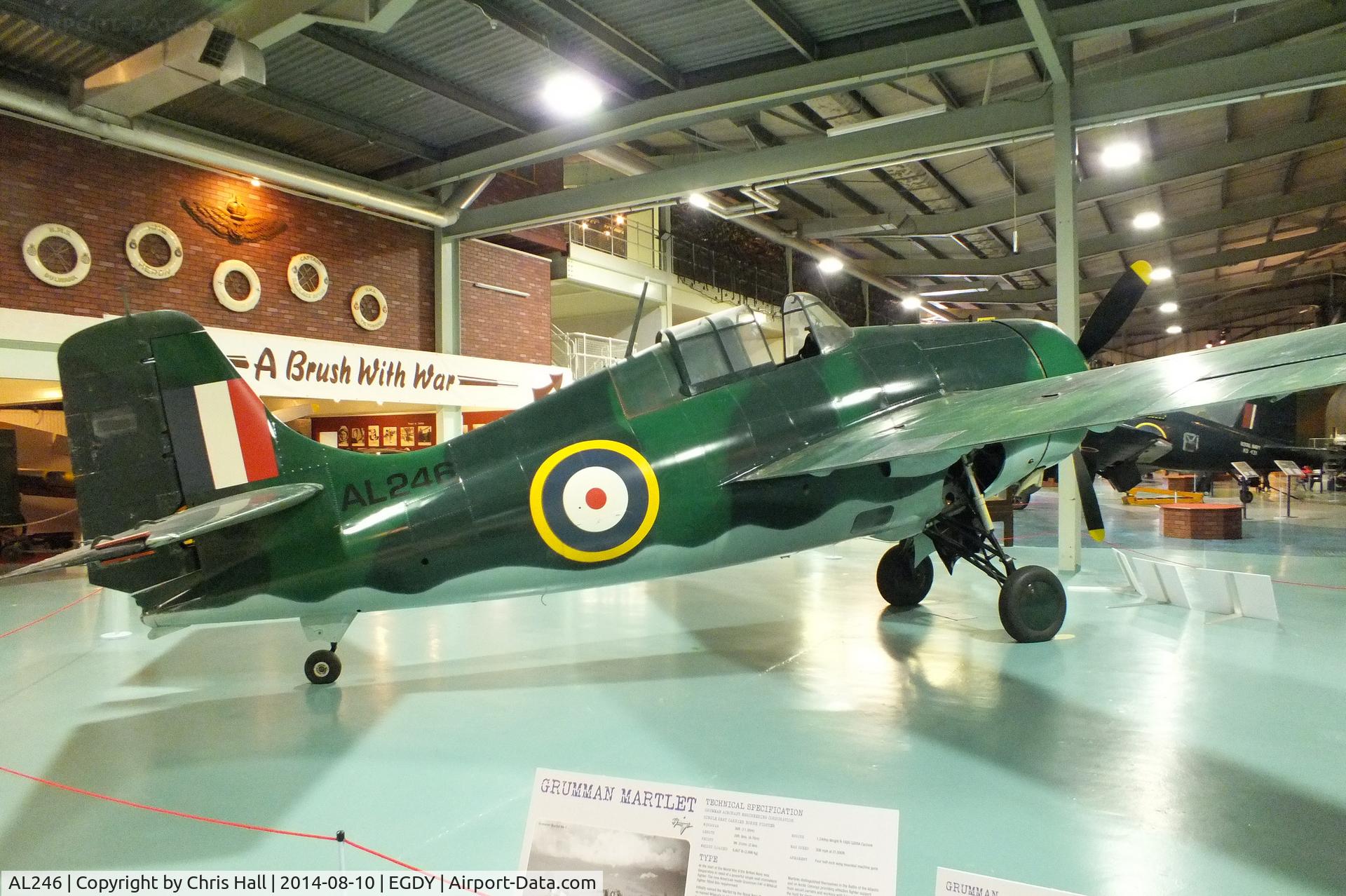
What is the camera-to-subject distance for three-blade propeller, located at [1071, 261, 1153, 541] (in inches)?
248

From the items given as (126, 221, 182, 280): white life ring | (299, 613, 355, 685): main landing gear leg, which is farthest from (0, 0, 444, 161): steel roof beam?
(299, 613, 355, 685): main landing gear leg

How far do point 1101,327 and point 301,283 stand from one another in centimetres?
1095

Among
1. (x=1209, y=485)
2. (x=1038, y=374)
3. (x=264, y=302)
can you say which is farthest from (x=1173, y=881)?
(x=1209, y=485)

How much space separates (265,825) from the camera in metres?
2.98

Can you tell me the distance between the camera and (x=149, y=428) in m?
4.10

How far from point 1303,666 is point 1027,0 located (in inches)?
234

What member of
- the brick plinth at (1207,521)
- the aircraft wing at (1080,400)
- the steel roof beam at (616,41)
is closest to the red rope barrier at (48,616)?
the aircraft wing at (1080,400)

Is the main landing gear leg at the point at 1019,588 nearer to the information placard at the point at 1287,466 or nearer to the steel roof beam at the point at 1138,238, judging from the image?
the information placard at the point at 1287,466

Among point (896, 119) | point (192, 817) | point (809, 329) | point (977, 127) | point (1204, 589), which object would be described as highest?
point (896, 119)

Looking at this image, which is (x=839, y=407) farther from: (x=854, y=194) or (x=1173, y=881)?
(x=854, y=194)

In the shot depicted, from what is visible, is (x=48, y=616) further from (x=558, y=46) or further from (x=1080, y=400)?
(x=1080, y=400)

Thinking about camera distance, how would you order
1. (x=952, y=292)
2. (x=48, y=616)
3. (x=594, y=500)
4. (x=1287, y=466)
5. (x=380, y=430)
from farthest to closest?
1. (x=952, y=292)
2. (x=1287, y=466)
3. (x=380, y=430)
4. (x=48, y=616)
5. (x=594, y=500)

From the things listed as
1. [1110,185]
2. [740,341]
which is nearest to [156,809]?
[740,341]

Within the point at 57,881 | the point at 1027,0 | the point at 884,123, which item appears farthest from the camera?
the point at 884,123
